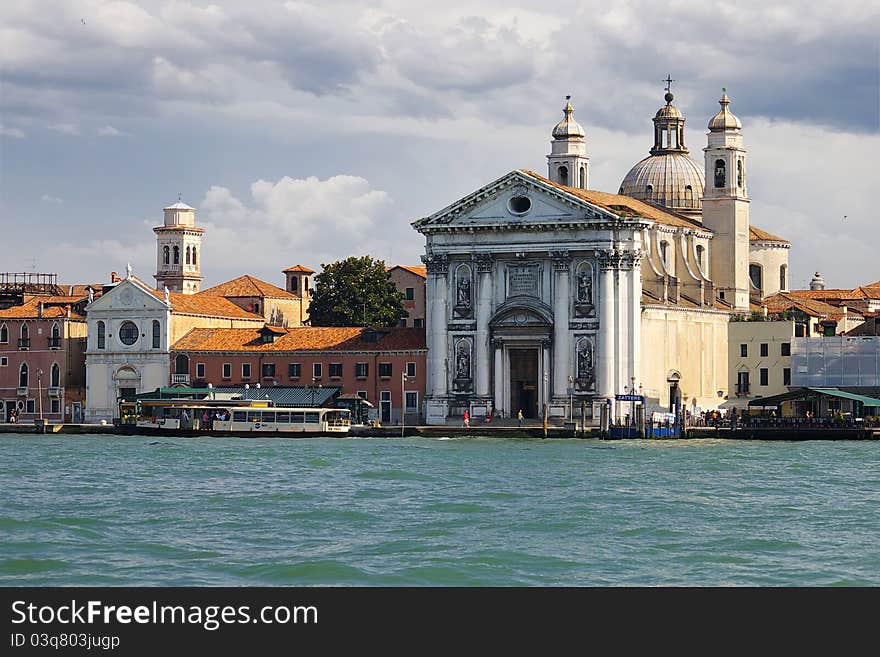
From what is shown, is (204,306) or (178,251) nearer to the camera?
(204,306)

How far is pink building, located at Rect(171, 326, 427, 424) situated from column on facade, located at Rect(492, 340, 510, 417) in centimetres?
261

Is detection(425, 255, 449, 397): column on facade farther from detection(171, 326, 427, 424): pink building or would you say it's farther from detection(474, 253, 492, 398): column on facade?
detection(474, 253, 492, 398): column on facade

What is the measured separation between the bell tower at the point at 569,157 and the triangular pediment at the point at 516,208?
12814mm

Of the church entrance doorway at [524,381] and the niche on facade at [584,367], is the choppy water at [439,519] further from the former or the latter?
the church entrance doorway at [524,381]

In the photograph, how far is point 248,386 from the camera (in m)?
65.0

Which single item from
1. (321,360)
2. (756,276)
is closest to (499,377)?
(321,360)

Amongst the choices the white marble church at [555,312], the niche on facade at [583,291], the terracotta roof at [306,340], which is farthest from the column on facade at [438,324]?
the niche on facade at [583,291]

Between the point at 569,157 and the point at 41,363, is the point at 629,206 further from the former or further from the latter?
the point at 41,363

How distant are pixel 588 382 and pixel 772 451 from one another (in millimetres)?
12464

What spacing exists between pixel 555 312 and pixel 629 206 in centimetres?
830

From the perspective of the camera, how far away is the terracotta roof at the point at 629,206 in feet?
206

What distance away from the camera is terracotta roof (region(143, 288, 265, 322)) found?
68.1 metres

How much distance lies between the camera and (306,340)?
216 feet
